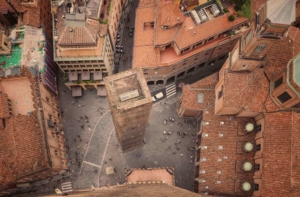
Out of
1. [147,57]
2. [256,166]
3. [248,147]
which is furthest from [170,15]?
[256,166]

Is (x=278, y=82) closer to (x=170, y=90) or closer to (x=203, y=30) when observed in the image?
(x=203, y=30)

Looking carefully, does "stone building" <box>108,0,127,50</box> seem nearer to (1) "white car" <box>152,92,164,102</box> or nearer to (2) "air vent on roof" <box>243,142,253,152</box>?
(1) "white car" <box>152,92,164,102</box>

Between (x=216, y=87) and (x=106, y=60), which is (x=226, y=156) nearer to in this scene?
(x=216, y=87)

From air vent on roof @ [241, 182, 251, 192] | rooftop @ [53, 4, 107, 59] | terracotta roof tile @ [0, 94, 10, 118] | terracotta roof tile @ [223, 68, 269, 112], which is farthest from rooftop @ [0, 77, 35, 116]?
air vent on roof @ [241, 182, 251, 192]

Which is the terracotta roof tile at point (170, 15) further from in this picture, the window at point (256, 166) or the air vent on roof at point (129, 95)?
the window at point (256, 166)

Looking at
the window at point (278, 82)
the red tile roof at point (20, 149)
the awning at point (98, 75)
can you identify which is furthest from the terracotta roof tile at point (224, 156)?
the red tile roof at point (20, 149)

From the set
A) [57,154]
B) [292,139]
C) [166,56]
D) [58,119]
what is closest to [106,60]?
[166,56]
